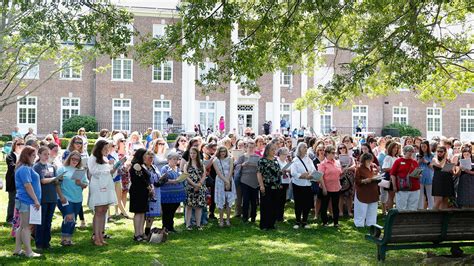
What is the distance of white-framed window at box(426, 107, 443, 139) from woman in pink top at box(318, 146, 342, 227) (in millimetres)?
37388

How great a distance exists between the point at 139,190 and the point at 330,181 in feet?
13.5

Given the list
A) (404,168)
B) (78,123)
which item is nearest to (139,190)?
(404,168)

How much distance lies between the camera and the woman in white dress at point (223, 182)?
11.5 meters

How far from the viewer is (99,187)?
945 cm

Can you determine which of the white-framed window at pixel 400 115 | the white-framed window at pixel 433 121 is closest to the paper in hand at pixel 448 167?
the white-framed window at pixel 400 115

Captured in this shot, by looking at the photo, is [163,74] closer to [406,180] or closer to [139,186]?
[406,180]

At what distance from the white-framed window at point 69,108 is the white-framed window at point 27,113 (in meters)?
1.90

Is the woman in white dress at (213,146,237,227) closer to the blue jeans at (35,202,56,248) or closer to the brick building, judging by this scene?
the blue jeans at (35,202,56,248)

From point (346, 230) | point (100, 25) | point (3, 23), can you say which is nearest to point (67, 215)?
point (100, 25)

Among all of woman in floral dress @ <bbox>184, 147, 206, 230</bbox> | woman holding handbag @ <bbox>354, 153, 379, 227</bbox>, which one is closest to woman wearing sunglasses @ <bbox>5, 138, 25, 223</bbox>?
woman in floral dress @ <bbox>184, 147, 206, 230</bbox>

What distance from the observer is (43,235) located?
29.7ft

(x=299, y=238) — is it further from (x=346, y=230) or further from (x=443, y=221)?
(x=443, y=221)

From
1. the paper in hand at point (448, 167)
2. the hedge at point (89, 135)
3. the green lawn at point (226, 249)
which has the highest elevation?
the hedge at point (89, 135)

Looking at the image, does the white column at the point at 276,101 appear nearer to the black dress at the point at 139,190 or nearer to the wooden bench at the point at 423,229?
the black dress at the point at 139,190
